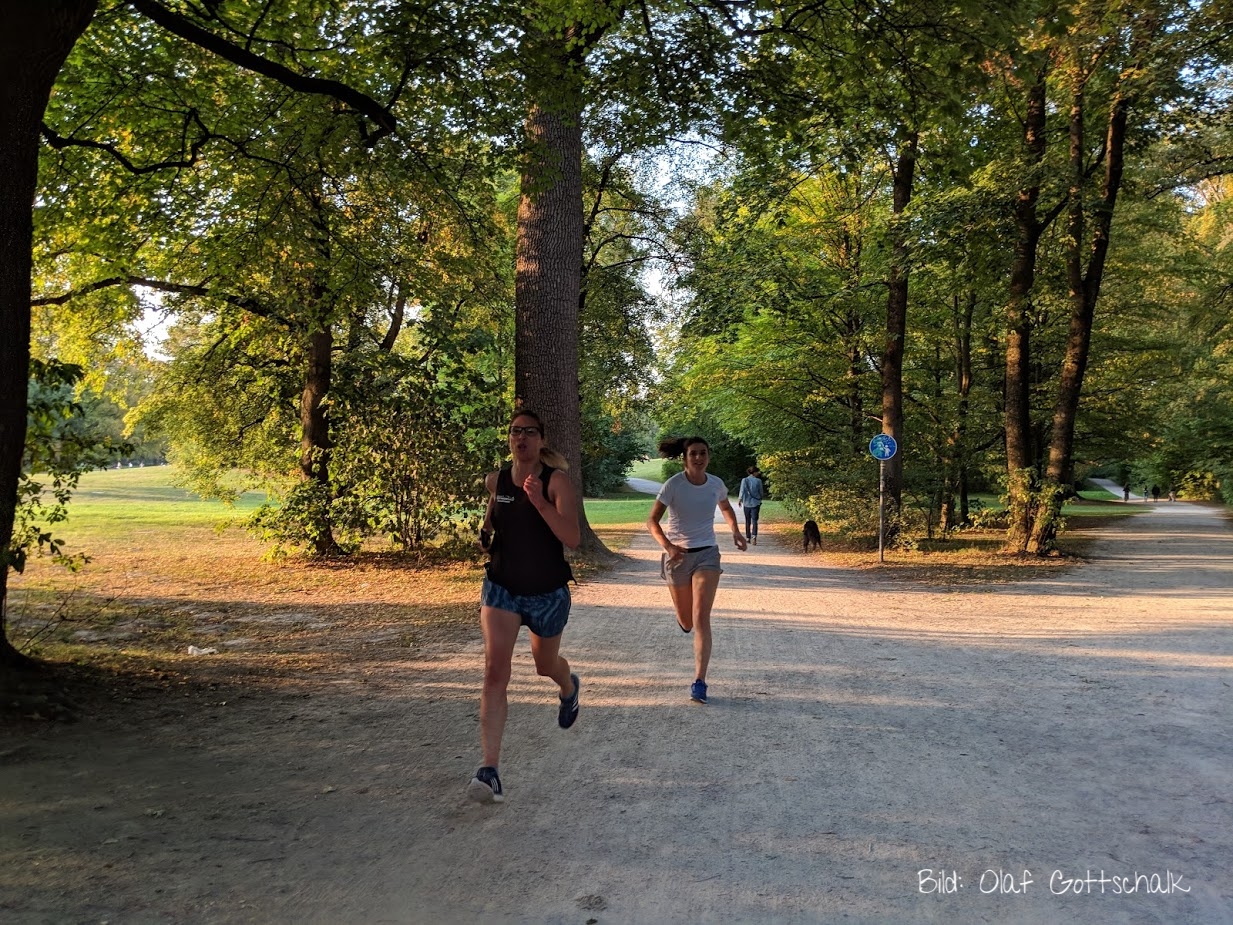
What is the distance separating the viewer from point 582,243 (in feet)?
51.3

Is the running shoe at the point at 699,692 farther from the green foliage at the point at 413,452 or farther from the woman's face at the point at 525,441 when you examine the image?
the green foliage at the point at 413,452

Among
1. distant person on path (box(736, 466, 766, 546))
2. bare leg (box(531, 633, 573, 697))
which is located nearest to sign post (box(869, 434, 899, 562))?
distant person on path (box(736, 466, 766, 546))

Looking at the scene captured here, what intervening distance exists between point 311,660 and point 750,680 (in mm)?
3953

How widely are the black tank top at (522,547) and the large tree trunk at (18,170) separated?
11.2 ft

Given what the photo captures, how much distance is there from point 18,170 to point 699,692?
5.66 m

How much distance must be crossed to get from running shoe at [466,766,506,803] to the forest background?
3.73m

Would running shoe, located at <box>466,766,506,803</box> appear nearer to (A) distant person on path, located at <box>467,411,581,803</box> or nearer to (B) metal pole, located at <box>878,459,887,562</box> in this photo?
(A) distant person on path, located at <box>467,411,581,803</box>

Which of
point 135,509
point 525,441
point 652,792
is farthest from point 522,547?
point 135,509

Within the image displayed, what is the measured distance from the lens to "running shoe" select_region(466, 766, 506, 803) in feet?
13.5

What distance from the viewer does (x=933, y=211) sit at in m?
15.0

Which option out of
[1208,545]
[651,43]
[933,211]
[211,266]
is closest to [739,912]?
[651,43]

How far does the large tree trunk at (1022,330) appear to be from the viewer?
1584 cm

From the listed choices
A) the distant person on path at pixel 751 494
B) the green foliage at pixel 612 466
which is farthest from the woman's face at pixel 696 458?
the green foliage at pixel 612 466

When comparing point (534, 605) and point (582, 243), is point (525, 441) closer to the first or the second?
point (534, 605)
